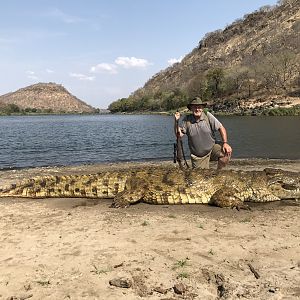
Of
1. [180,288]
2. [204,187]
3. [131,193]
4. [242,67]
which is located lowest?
[180,288]

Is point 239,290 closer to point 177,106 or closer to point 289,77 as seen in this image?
point 289,77

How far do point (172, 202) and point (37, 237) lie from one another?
129 inches

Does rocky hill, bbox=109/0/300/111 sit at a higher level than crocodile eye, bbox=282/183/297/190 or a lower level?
higher

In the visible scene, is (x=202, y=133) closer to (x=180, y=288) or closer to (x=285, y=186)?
(x=285, y=186)

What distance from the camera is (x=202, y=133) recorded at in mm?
9742

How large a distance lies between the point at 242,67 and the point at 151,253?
349 ft

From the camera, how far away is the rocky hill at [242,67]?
92.2m

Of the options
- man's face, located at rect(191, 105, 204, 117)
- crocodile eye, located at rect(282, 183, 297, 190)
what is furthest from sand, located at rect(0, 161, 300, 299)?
man's face, located at rect(191, 105, 204, 117)

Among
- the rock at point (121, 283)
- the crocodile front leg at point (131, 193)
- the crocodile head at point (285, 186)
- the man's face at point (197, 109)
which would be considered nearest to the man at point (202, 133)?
the man's face at point (197, 109)

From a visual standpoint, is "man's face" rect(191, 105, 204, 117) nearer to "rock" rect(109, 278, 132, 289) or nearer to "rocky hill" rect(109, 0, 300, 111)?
"rock" rect(109, 278, 132, 289)

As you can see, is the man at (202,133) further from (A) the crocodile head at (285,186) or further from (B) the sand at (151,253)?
(B) the sand at (151,253)

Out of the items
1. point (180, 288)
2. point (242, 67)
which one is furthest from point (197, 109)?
point (242, 67)

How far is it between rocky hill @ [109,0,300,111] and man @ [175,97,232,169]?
72.6 meters

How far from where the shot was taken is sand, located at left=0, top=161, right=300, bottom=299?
4688 millimetres
